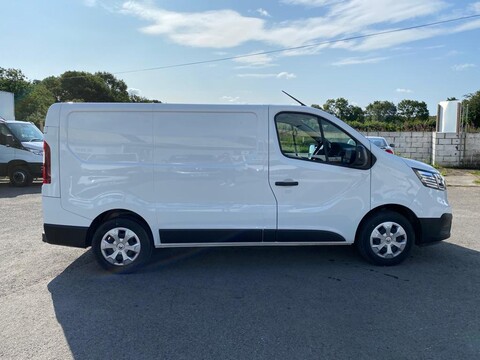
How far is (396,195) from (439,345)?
6.56 ft

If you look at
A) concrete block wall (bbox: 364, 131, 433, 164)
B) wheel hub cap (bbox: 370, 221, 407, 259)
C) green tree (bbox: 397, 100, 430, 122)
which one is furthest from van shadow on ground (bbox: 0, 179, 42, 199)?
green tree (bbox: 397, 100, 430, 122)

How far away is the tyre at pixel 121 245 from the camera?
455 centimetres

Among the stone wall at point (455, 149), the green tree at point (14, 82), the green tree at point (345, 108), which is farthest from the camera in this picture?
the green tree at point (345, 108)

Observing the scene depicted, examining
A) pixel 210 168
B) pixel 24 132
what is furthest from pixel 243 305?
pixel 24 132

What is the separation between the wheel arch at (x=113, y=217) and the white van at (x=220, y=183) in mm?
12

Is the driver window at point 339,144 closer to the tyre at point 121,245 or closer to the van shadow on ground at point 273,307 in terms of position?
the van shadow on ground at point 273,307

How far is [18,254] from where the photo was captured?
5285 millimetres

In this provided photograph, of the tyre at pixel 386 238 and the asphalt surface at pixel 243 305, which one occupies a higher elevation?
the tyre at pixel 386 238

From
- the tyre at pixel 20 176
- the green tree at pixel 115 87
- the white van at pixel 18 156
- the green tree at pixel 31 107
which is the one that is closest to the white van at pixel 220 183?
the white van at pixel 18 156

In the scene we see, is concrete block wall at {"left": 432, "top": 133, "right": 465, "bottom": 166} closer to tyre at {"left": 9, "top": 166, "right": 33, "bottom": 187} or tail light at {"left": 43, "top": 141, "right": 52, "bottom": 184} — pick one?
tyre at {"left": 9, "top": 166, "right": 33, "bottom": 187}

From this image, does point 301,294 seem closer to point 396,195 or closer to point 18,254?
point 396,195

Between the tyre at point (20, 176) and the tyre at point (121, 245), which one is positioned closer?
the tyre at point (121, 245)

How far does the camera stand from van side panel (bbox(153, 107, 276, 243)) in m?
4.44

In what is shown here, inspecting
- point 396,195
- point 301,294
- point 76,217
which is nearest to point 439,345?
point 301,294
